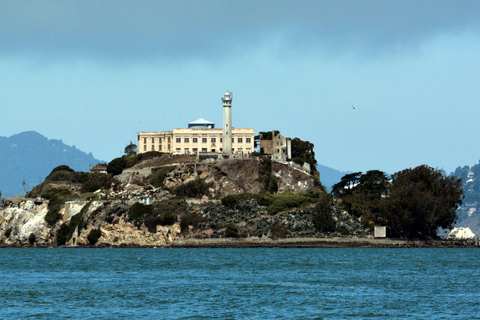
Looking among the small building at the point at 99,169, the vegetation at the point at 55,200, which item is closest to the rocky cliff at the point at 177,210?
the vegetation at the point at 55,200

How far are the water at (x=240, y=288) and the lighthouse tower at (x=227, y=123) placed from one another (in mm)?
54944

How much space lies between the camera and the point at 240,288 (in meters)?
59.6

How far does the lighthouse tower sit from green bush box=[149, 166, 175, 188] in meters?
Result: 12.5

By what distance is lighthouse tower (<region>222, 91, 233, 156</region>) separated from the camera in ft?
478

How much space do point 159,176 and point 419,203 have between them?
46.3 meters

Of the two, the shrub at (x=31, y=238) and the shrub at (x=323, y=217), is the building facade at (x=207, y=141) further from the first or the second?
the shrub at (x=31, y=238)

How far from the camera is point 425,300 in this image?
171 feet

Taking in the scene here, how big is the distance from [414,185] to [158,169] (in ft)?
153

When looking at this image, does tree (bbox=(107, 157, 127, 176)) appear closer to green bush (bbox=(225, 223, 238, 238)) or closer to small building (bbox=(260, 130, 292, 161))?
small building (bbox=(260, 130, 292, 161))

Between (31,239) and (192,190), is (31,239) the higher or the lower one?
the lower one

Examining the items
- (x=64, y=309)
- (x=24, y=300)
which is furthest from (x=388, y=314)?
(x=24, y=300)

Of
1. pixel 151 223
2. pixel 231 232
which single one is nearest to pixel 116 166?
pixel 151 223

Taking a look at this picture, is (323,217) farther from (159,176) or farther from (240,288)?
(240,288)

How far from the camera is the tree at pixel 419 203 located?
12131 centimetres
